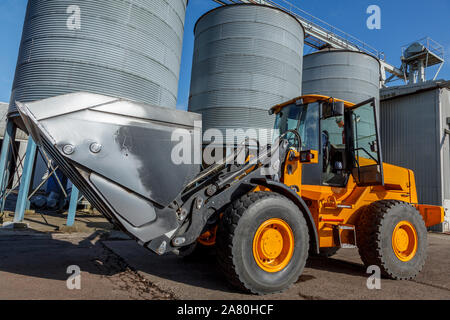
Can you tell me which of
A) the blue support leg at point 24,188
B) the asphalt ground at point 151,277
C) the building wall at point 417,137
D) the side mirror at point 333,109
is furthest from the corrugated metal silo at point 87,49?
the building wall at point 417,137

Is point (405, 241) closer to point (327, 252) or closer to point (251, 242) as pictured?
point (327, 252)

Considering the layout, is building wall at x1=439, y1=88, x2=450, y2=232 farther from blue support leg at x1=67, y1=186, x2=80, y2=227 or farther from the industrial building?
blue support leg at x1=67, y1=186, x2=80, y2=227

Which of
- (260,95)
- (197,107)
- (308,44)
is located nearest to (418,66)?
(308,44)

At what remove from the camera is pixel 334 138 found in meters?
4.47

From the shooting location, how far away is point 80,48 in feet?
23.1

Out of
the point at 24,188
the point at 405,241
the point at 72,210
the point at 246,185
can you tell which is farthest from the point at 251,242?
the point at 24,188

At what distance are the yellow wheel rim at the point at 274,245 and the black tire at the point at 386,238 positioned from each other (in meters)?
1.48

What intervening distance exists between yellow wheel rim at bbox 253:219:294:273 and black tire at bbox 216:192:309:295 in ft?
0.14

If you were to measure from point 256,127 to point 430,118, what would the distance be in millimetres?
8733

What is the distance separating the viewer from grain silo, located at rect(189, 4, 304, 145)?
31.7 ft

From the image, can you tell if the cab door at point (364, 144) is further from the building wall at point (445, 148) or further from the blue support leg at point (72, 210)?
the building wall at point (445, 148)

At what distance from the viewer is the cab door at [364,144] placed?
171 inches

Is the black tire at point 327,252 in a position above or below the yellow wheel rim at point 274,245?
below

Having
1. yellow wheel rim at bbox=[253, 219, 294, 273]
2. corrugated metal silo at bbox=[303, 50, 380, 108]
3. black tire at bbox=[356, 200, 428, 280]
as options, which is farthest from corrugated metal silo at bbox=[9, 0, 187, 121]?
corrugated metal silo at bbox=[303, 50, 380, 108]
